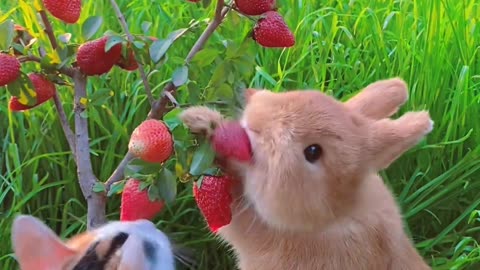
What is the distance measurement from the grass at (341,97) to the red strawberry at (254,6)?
484 mm

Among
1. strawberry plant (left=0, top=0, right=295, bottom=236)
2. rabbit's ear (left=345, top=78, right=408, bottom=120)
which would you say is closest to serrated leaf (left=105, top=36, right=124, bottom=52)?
strawberry plant (left=0, top=0, right=295, bottom=236)

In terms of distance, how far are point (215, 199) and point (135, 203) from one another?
0.37 ft

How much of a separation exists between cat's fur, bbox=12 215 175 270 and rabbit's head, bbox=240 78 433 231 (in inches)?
5.9

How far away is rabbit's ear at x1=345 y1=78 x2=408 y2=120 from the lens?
49.1 inches

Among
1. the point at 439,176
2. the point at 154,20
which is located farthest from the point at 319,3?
the point at 439,176

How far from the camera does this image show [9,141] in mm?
1802

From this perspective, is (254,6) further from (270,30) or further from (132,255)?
(132,255)

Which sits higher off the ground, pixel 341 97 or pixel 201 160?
pixel 201 160

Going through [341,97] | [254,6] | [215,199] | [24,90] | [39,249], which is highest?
[254,6]

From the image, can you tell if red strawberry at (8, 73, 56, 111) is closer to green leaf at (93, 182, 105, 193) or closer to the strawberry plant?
the strawberry plant

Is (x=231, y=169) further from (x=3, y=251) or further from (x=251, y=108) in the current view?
(x=3, y=251)

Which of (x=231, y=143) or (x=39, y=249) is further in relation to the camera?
(x=39, y=249)

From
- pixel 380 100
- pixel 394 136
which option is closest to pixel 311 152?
pixel 394 136

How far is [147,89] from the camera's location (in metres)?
1.17
